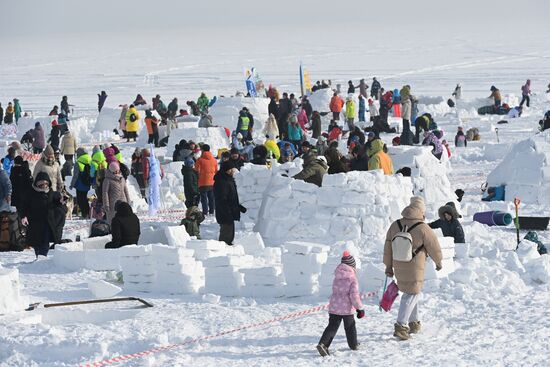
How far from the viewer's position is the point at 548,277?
1063 cm

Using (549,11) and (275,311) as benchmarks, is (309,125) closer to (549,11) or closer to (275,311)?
(275,311)

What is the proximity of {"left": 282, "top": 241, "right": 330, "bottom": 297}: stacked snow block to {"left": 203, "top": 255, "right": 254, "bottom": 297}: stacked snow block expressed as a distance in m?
0.49

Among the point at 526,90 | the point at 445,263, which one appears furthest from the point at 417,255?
the point at 526,90

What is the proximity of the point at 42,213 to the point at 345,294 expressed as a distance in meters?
5.60

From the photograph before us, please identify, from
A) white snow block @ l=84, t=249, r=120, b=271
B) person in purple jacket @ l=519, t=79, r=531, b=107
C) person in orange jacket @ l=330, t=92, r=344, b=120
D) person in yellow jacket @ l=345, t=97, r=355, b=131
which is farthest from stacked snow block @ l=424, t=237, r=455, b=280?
person in purple jacket @ l=519, t=79, r=531, b=107

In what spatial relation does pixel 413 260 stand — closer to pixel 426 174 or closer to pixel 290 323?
pixel 290 323

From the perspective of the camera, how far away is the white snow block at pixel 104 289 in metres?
10.9

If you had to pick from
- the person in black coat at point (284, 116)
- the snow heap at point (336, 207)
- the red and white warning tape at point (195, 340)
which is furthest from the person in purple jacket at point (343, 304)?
the person in black coat at point (284, 116)

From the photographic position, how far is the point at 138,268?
11.2 m

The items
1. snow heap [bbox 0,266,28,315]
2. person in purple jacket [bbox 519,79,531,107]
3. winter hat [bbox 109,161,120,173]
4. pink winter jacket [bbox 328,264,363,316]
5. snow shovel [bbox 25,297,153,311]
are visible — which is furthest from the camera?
person in purple jacket [bbox 519,79,531,107]

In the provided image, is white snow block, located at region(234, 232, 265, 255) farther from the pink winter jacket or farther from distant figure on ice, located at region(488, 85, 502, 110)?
distant figure on ice, located at region(488, 85, 502, 110)

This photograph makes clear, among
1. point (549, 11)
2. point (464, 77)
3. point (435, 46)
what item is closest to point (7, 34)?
point (549, 11)

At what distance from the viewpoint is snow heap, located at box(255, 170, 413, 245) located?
1375 cm

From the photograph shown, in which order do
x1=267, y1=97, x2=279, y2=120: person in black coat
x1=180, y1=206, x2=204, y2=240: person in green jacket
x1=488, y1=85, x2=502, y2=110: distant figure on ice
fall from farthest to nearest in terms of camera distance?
x1=488, y1=85, x2=502, y2=110: distant figure on ice < x1=267, y1=97, x2=279, y2=120: person in black coat < x1=180, y1=206, x2=204, y2=240: person in green jacket
